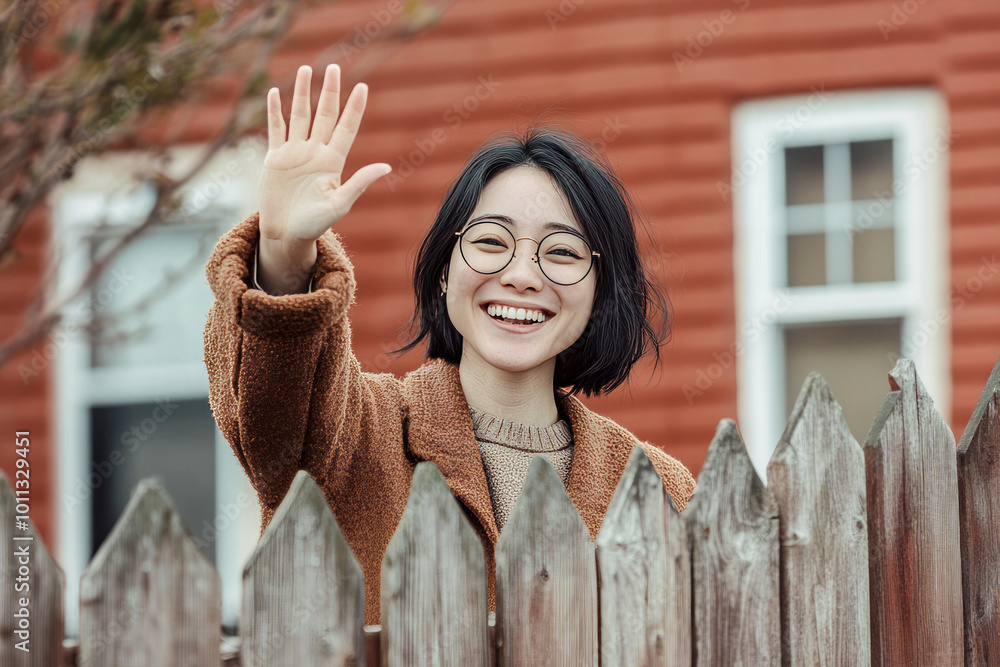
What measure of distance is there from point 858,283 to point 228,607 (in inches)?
147

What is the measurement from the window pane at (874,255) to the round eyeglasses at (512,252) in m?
3.65

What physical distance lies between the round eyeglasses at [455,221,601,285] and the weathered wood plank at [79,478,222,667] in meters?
0.77

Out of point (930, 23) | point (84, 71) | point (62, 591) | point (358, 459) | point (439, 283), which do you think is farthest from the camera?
point (930, 23)

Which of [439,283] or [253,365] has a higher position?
[439,283]

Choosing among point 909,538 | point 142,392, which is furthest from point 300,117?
point 142,392

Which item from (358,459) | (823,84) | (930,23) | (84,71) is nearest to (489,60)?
(823,84)

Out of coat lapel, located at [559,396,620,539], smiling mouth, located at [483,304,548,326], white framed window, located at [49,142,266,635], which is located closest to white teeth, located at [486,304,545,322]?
smiling mouth, located at [483,304,548,326]

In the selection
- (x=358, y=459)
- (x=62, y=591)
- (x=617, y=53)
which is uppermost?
(x=617, y=53)

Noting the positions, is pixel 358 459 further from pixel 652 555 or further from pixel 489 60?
pixel 489 60

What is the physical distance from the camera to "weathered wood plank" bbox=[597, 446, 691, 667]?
4.98 feet

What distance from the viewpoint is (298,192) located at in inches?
63.6

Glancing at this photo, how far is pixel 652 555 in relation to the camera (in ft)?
5.04

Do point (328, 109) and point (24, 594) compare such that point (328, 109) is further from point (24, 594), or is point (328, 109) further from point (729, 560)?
point (729, 560)

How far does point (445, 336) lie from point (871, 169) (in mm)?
3777
